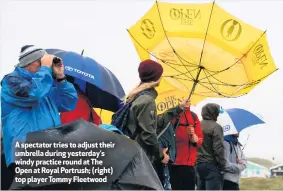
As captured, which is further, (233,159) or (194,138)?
(233,159)

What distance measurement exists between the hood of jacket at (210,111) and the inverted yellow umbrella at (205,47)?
0.57 meters

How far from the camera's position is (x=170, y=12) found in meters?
7.59

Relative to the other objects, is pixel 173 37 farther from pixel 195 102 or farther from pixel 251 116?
pixel 251 116

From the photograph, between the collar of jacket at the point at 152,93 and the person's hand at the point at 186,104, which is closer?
the collar of jacket at the point at 152,93

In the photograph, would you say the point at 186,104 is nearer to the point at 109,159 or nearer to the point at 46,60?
the point at 46,60

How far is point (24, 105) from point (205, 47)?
9.53 feet

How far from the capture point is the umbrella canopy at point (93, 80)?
682cm

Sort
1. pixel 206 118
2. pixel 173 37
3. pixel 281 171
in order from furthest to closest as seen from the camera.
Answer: pixel 281 171 → pixel 206 118 → pixel 173 37

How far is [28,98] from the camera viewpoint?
500 centimetres

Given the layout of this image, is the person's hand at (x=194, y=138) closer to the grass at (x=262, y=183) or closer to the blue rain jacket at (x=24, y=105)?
the blue rain jacket at (x=24, y=105)

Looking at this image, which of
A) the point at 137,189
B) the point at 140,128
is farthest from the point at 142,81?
the point at 137,189

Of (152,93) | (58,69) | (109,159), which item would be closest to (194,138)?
(152,93)

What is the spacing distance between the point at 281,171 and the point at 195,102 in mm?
4563

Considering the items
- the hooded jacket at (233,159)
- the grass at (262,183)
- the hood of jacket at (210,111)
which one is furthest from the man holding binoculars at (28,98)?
the grass at (262,183)
